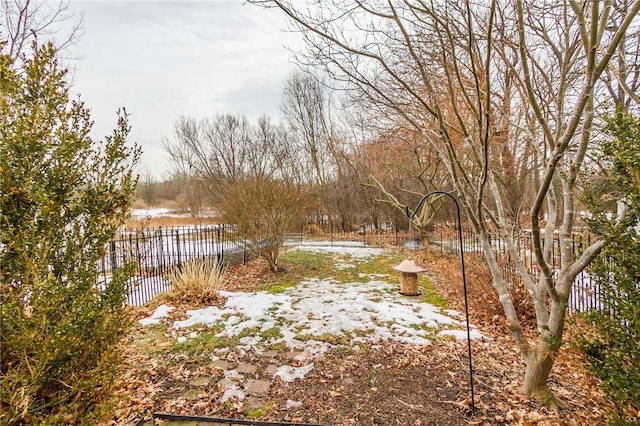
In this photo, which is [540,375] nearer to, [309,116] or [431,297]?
[431,297]

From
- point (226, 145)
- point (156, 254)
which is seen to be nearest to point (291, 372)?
point (156, 254)

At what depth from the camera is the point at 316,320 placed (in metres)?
4.48

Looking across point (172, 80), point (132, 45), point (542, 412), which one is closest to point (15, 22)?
point (172, 80)

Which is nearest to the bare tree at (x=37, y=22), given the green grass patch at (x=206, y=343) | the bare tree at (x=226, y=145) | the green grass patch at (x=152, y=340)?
the green grass patch at (x=152, y=340)

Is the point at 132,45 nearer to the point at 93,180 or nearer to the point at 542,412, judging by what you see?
the point at 93,180

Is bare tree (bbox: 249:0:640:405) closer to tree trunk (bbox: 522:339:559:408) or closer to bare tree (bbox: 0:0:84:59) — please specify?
tree trunk (bbox: 522:339:559:408)

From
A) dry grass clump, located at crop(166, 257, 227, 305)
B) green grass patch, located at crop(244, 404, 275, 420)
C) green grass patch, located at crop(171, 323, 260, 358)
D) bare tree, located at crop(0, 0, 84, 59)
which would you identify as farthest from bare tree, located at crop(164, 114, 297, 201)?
green grass patch, located at crop(244, 404, 275, 420)

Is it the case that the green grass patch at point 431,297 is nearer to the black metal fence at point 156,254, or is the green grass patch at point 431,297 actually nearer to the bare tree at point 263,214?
the bare tree at point 263,214

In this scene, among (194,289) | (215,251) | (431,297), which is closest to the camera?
(194,289)

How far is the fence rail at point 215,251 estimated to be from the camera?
4.51 metres

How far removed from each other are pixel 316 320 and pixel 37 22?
9.89m

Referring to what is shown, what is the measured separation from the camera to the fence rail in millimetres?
4512

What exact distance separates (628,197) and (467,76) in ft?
9.40

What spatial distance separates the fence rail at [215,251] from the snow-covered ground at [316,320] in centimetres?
113
